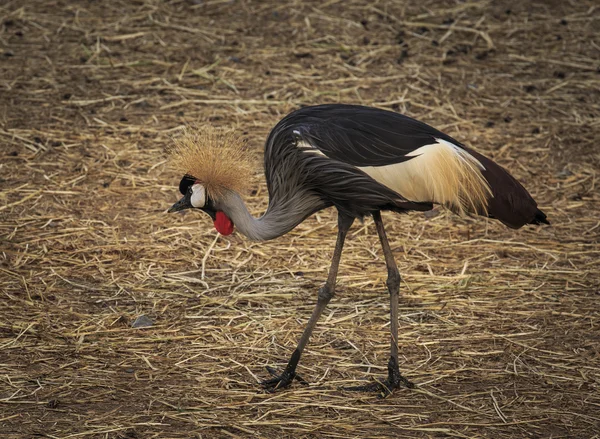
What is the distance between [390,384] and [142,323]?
57.5 inches

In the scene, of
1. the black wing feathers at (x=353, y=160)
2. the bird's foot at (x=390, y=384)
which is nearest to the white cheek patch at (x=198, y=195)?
the black wing feathers at (x=353, y=160)

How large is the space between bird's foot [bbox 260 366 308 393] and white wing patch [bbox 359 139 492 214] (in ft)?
3.39

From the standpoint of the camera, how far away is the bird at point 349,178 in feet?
13.9

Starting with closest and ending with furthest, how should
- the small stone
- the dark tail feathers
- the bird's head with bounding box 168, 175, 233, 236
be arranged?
1. the dark tail feathers
2. the bird's head with bounding box 168, 175, 233, 236
3. the small stone

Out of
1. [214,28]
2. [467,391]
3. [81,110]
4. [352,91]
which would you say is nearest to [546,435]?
[467,391]

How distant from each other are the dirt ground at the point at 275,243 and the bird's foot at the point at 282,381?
0.06 m

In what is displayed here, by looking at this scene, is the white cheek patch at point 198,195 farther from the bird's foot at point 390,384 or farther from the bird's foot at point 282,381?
the bird's foot at point 390,384

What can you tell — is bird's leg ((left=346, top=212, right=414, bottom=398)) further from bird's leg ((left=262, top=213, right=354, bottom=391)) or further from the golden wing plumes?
the golden wing plumes

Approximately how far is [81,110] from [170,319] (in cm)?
309

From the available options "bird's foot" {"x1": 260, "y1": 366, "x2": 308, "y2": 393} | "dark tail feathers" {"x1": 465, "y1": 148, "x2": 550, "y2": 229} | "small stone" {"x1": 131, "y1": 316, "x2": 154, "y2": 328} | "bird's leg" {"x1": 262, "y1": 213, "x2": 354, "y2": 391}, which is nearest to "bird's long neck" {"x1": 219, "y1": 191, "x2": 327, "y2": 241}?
"bird's leg" {"x1": 262, "y1": 213, "x2": 354, "y2": 391}

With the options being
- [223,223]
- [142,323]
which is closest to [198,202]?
[223,223]

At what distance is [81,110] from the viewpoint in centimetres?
754

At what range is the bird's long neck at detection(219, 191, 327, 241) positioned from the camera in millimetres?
4387

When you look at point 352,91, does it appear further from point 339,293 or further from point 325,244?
point 339,293
